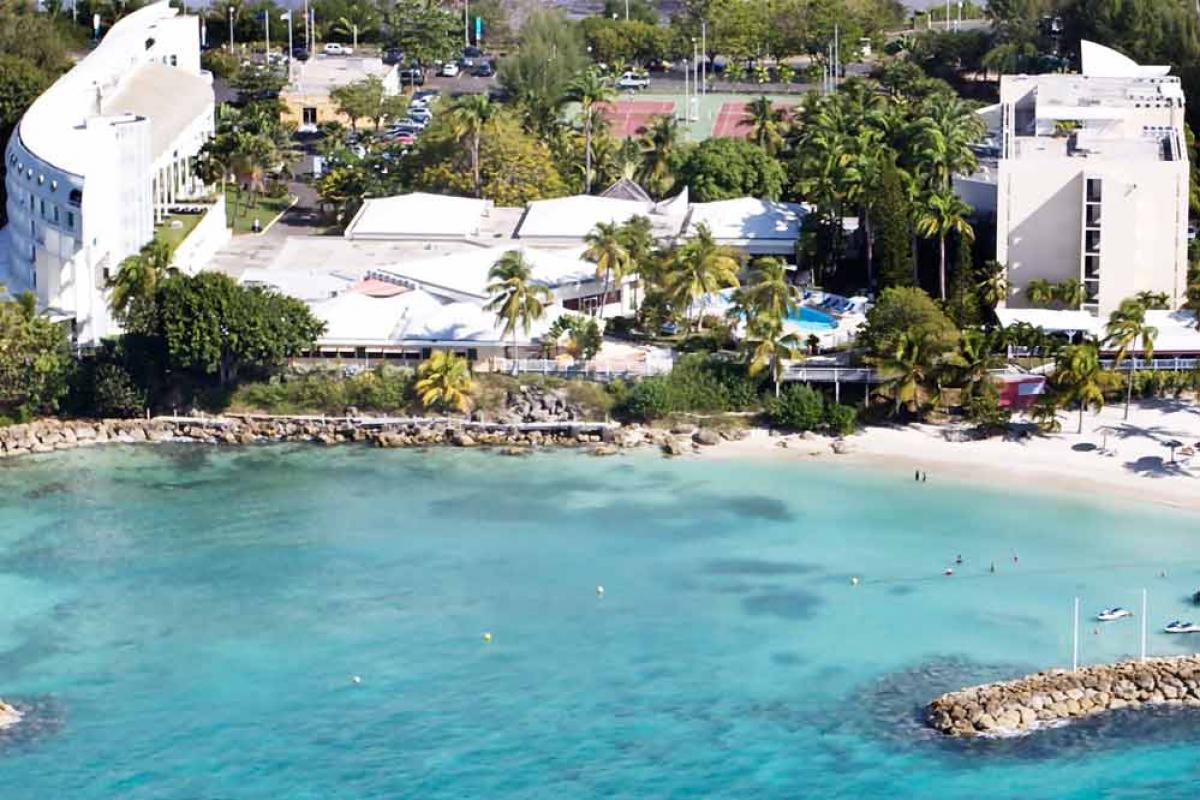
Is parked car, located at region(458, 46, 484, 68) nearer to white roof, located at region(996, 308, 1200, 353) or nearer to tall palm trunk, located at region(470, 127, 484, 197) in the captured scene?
tall palm trunk, located at region(470, 127, 484, 197)

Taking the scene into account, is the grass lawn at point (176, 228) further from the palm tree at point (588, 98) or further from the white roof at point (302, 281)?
the palm tree at point (588, 98)

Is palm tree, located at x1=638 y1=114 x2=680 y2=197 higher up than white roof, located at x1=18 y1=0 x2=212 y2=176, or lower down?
lower down

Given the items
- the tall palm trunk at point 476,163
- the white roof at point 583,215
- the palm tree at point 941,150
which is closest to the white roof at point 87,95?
the tall palm trunk at point 476,163

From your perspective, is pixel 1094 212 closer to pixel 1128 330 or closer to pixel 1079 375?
pixel 1128 330

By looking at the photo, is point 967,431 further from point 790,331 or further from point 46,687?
point 46,687

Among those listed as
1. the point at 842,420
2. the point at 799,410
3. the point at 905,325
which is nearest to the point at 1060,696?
the point at 842,420

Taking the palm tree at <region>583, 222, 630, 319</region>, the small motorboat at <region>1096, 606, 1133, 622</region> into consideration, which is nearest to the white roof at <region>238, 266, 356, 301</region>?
the palm tree at <region>583, 222, 630, 319</region>
